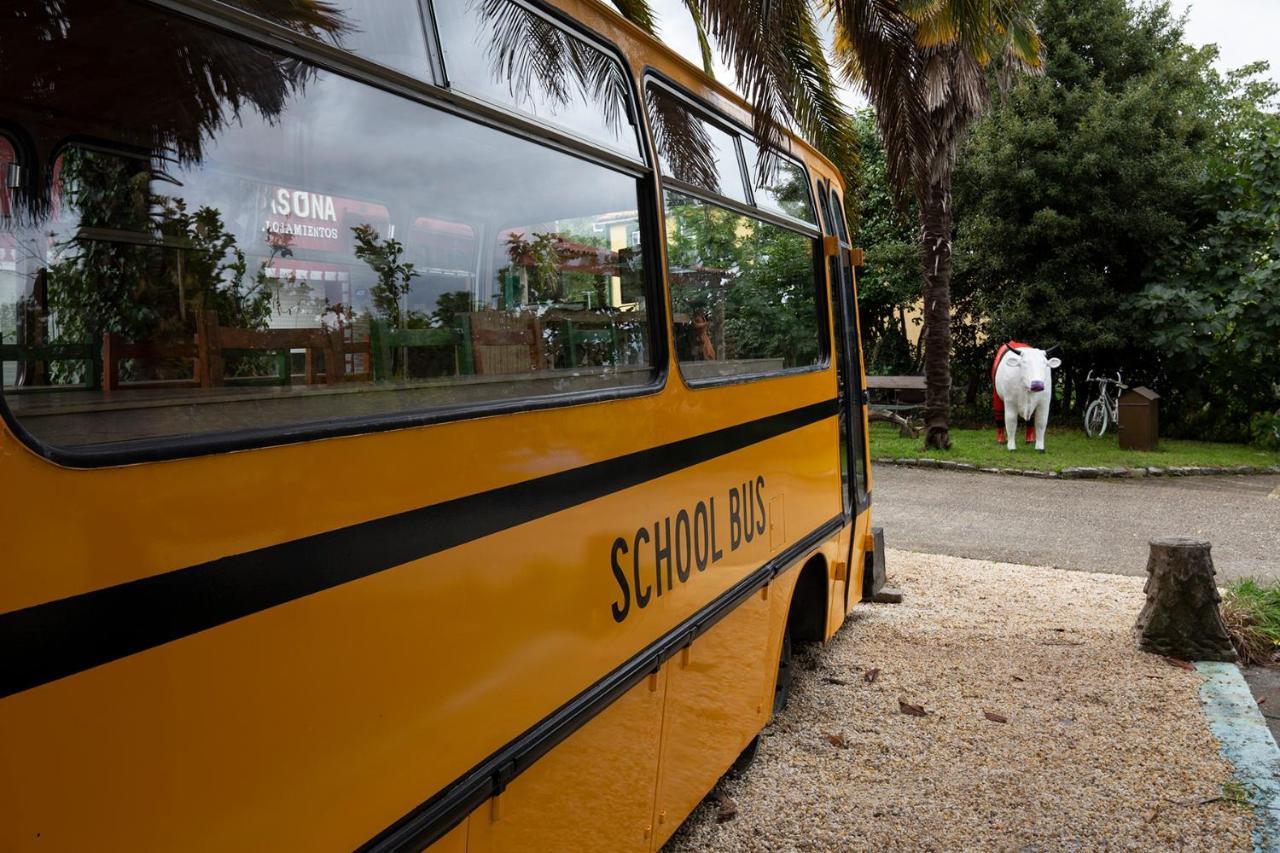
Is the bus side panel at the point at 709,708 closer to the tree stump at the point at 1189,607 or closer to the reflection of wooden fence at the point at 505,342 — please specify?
the reflection of wooden fence at the point at 505,342

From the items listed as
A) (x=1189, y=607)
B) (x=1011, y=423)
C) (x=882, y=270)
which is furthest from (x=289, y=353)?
(x=882, y=270)

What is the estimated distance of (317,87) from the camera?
6.08 feet

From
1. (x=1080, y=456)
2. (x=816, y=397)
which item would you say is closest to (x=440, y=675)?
(x=816, y=397)

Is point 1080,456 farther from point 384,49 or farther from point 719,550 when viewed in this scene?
point 384,49

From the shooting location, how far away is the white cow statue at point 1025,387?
48.6 feet

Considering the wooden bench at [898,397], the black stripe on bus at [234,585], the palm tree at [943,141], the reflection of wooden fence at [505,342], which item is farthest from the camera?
the wooden bench at [898,397]

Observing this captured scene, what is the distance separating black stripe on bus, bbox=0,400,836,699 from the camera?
126 cm

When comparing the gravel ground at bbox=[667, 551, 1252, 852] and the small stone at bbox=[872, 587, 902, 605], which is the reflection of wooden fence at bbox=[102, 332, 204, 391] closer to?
the gravel ground at bbox=[667, 551, 1252, 852]

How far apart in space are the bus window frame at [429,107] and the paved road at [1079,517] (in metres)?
6.58

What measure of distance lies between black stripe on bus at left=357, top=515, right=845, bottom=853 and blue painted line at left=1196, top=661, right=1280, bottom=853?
2.22 metres

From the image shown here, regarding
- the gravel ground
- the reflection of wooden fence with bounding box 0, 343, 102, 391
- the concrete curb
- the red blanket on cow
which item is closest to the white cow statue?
the red blanket on cow

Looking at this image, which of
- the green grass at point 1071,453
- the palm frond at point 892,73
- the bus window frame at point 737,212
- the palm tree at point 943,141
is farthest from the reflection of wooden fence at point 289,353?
the green grass at point 1071,453

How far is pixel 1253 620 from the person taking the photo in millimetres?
6152

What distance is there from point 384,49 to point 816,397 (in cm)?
345
